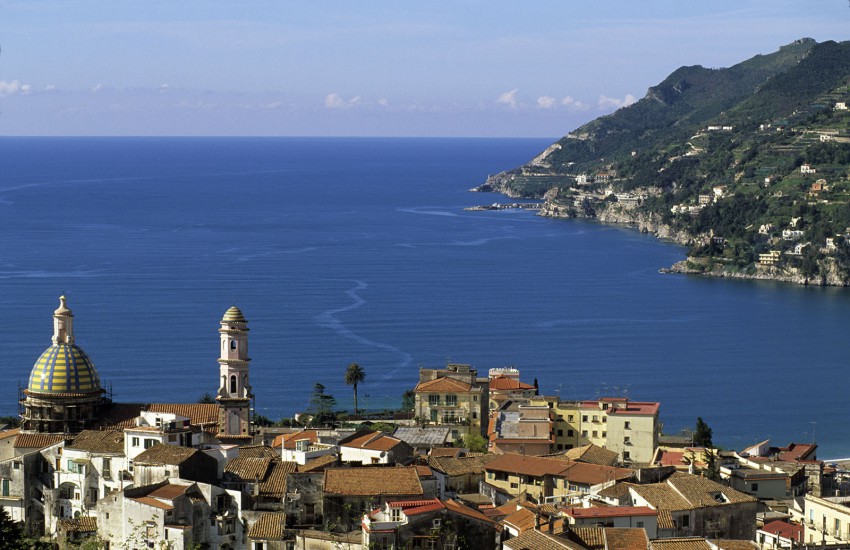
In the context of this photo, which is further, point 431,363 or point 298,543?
point 431,363

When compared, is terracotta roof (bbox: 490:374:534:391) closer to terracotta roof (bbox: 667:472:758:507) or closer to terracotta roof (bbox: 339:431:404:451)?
terracotta roof (bbox: 339:431:404:451)

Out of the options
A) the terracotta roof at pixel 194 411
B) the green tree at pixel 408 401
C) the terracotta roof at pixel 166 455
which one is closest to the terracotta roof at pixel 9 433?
the terracotta roof at pixel 194 411

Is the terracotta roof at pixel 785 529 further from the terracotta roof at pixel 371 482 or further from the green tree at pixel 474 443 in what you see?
the green tree at pixel 474 443

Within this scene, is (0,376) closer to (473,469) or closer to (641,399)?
(641,399)

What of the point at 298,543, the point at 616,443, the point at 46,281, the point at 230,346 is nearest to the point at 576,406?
the point at 616,443

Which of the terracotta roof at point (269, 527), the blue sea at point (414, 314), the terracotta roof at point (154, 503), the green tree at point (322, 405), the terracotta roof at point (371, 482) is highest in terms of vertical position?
the terracotta roof at point (371, 482)

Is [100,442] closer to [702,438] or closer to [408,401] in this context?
[702,438]
